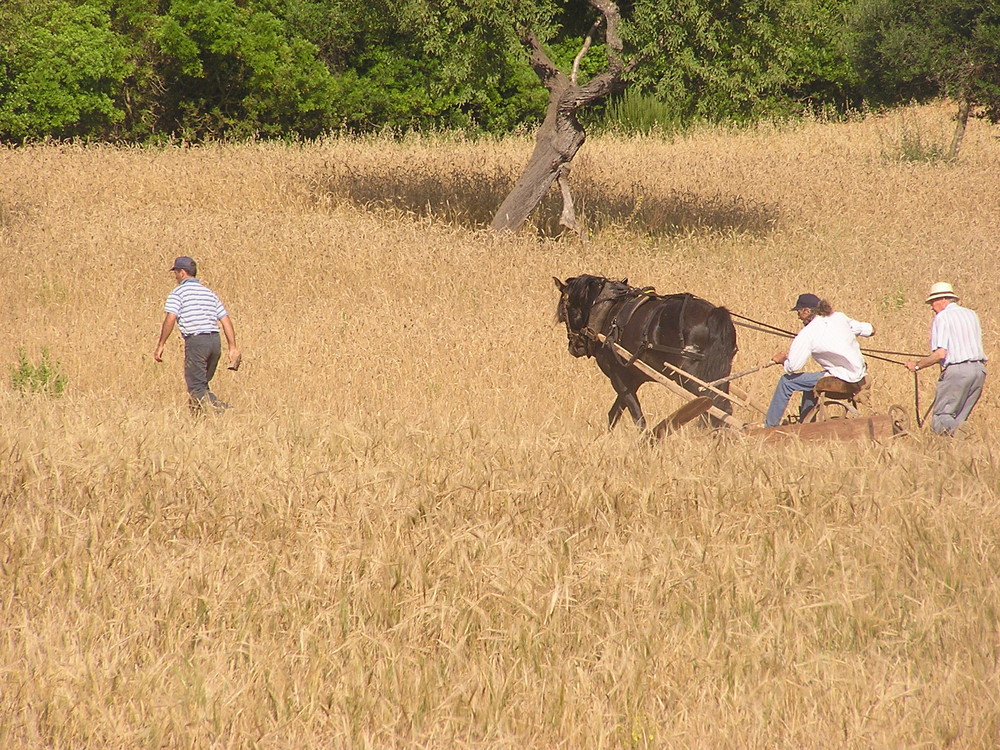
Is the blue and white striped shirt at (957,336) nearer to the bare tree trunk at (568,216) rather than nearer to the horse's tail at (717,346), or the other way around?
the horse's tail at (717,346)

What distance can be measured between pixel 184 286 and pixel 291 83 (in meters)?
23.7

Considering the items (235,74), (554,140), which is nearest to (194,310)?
(554,140)

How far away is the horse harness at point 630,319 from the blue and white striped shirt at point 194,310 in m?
3.47

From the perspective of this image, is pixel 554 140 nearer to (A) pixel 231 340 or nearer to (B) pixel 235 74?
(A) pixel 231 340

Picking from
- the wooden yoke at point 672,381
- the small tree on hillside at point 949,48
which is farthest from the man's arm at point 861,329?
the small tree on hillside at point 949,48

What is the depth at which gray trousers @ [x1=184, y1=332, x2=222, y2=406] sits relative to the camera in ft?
32.0

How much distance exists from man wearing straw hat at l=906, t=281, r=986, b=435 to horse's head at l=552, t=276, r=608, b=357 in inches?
109

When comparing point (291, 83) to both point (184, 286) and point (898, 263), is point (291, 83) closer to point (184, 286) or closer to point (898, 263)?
point (898, 263)

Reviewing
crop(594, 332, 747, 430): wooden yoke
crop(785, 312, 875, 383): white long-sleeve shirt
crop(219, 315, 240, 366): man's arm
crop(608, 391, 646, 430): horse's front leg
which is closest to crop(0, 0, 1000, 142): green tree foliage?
crop(219, 315, 240, 366): man's arm

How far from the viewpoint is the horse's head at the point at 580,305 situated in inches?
378

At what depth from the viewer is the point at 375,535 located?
5461 mm

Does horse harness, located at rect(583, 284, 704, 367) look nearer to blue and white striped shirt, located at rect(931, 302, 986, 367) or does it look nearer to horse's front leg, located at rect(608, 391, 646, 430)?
horse's front leg, located at rect(608, 391, 646, 430)

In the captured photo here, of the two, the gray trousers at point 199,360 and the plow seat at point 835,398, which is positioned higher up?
the plow seat at point 835,398

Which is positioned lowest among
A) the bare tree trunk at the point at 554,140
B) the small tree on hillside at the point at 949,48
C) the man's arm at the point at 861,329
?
the man's arm at the point at 861,329
